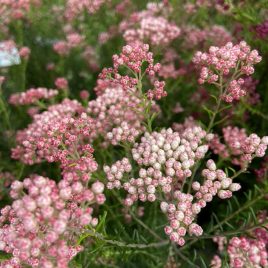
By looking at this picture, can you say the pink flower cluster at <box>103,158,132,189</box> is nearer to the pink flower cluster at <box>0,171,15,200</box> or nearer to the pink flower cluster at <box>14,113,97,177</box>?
the pink flower cluster at <box>14,113,97,177</box>

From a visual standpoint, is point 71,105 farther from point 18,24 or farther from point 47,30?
point 47,30

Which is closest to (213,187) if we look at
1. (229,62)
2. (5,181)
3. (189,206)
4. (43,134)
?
(189,206)

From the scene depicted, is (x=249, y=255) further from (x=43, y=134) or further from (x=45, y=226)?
(x=43, y=134)

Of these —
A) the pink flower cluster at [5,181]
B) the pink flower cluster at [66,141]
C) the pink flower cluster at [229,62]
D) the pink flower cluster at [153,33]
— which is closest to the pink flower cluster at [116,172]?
the pink flower cluster at [66,141]

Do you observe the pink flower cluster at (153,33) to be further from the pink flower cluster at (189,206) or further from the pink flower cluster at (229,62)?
the pink flower cluster at (189,206)

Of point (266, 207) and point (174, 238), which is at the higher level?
point (174, 238)

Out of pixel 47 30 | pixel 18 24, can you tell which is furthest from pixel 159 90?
pixel 47 30

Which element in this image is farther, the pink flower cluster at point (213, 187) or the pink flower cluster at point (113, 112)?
the pink flower cluster at point (113, 112)

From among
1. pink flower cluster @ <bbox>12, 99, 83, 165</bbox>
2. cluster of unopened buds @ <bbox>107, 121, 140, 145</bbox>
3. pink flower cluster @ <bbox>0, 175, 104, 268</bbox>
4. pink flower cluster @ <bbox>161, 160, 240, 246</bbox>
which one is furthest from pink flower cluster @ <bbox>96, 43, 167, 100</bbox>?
pink flower cluster @ <bbox>0, 175, 104, 268</bbox>
